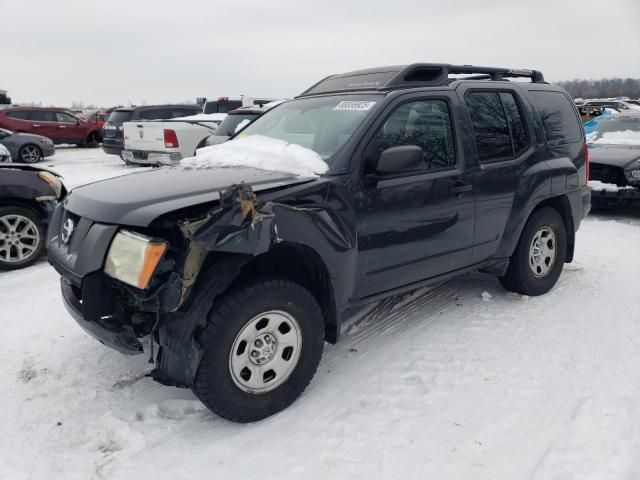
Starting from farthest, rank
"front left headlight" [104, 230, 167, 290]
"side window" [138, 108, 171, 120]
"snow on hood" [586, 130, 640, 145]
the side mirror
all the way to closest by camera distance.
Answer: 1. "side window" [138, 108, 171, 120]
2. "snow on hood" [586, 130, 640, 145]
3. the side mirror
4. "front left headlight" [104, 230, 167, 290]

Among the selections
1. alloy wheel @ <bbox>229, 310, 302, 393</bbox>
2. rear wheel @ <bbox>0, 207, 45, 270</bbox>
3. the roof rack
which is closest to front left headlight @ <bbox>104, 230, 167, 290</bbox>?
alloy wheel @ <bbox>229, 310, 302, 393</bbox>

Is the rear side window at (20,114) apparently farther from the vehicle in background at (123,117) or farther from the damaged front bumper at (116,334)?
the damaged front bumper at (116,334)

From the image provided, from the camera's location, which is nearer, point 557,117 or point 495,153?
point 495,153

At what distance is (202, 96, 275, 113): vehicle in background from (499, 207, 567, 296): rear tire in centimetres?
1222

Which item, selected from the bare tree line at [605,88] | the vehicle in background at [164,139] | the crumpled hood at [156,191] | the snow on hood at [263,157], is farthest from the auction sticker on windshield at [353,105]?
the bare tree line at [605,88]

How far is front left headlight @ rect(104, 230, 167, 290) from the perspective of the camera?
98.5 inches

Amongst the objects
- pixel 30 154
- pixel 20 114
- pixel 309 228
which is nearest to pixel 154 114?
pixel 30 154

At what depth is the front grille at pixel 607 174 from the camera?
8078mm

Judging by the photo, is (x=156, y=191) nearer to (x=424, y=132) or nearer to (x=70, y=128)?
(x=424, y=132)

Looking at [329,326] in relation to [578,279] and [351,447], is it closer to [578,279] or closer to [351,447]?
[351,447]

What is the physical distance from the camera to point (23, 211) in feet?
18.5

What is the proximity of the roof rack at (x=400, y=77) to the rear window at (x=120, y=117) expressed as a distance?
1287 cm

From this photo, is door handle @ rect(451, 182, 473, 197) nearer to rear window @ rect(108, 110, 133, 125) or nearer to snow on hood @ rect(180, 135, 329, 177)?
snow on hood @ rect(180, 135, 329, 177)

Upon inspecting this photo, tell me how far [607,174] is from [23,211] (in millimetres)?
8216
